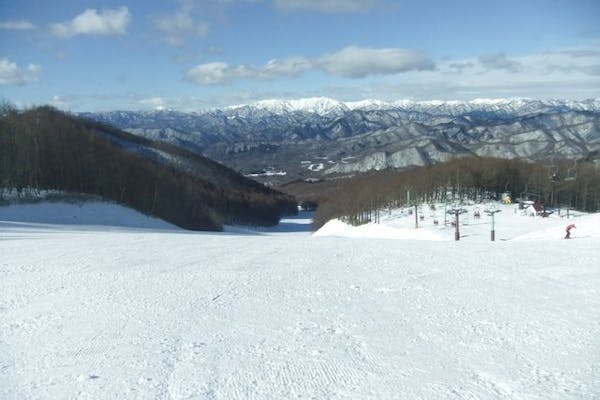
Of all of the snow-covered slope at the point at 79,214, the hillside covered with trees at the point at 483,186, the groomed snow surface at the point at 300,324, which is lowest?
the groomed snow surface at the point at 300,324

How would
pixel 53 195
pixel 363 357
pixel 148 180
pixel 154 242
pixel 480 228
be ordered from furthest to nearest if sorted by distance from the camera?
pixel 148 180, pixel 480 228, pixel 53 195, pixel 154 242, pixel 363 357

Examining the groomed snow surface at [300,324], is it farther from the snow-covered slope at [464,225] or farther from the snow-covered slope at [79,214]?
the snow-covered slope at [464,225]

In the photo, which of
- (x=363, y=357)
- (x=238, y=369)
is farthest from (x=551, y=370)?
(x=238, y=369)

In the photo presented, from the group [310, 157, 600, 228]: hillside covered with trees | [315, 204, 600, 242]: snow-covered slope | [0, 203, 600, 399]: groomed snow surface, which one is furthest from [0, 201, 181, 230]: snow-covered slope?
[310, 157, 600, 228]: hillside covered with trees

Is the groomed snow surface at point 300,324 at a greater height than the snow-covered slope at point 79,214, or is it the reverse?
the snow-covered slope at point 79,214

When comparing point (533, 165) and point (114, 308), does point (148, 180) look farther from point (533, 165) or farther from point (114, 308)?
point (533, 165)

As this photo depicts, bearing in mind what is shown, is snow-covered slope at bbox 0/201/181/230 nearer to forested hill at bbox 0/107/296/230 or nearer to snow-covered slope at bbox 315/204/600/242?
forested hill at bbox 0/107/296/230

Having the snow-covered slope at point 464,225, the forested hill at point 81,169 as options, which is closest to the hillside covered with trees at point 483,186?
the snow-covered slope at point 464,225
